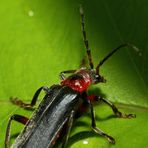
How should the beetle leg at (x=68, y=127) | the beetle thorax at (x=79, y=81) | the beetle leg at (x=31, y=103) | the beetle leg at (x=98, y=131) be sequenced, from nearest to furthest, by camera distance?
the beetle leg at (x=98, y=131) → the beetle leg at (x=68, y=127) → the beetle leg at (x=31, y=103) → the beetle thorax at (x=79, y=81)

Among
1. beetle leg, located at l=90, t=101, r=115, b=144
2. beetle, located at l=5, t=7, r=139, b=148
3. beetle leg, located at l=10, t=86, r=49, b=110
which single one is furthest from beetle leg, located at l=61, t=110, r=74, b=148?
beetle leg, located at l=10, t=86, r=49, b=110

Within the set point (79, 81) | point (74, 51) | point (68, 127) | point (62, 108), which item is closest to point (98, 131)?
point (68, 127)

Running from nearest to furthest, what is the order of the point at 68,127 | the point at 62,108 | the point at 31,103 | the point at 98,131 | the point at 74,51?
the point at 98,131, the point at 68,127, the point at 62,108, the point at 31,103, the point at 74,51

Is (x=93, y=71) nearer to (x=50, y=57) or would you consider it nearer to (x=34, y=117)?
(x=50, y=57)

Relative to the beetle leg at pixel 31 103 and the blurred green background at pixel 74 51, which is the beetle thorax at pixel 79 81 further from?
the beetle leg at pixel 31 103

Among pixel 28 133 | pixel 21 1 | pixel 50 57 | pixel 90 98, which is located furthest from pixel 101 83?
pixel 21 1

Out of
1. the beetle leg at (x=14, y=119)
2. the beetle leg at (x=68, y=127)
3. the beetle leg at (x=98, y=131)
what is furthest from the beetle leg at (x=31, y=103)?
the beetle leg at (x=98, y=131)

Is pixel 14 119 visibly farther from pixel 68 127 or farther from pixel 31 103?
pixel 68 127
